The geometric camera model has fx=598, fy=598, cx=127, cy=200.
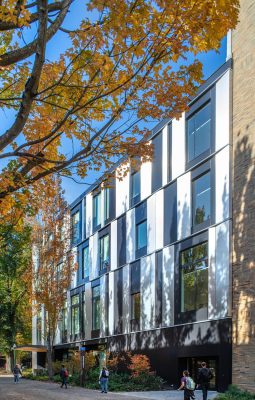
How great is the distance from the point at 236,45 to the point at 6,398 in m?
17.8

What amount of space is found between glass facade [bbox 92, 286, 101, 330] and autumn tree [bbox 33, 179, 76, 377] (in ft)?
6.63

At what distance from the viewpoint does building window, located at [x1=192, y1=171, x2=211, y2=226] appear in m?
26.1

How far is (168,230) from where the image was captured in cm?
2975

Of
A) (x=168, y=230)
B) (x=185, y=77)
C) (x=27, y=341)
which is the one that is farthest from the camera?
(x=27, y=341)

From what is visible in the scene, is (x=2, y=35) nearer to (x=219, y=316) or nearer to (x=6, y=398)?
(x=219, y=316)

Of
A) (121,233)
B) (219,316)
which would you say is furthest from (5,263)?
(219,316)

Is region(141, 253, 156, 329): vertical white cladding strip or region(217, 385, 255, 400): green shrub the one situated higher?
region(141, 253, 156, 329): vertical white cladding strip

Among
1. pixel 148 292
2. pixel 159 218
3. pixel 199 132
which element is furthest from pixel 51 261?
pixel 199 132

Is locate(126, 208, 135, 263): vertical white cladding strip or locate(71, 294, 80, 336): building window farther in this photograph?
locate(71, 294, 80, 336): building window

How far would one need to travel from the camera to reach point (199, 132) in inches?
1082

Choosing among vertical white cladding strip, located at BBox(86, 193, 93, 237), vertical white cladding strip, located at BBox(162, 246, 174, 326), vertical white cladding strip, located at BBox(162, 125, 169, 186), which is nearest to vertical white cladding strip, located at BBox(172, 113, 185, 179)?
vertical white cladding strip, located at BBox(162, 125, 169, 186)

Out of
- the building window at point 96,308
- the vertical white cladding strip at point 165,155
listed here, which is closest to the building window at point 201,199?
the vertical white cladding strip at point 165,155

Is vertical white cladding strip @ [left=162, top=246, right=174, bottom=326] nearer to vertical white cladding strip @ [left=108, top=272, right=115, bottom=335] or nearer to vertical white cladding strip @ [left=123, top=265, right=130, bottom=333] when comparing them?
vertical white cladding strip @ [left=123, top=265, right=130, bottom=333]

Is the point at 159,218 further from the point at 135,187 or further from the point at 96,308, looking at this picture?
the point at 96,308
